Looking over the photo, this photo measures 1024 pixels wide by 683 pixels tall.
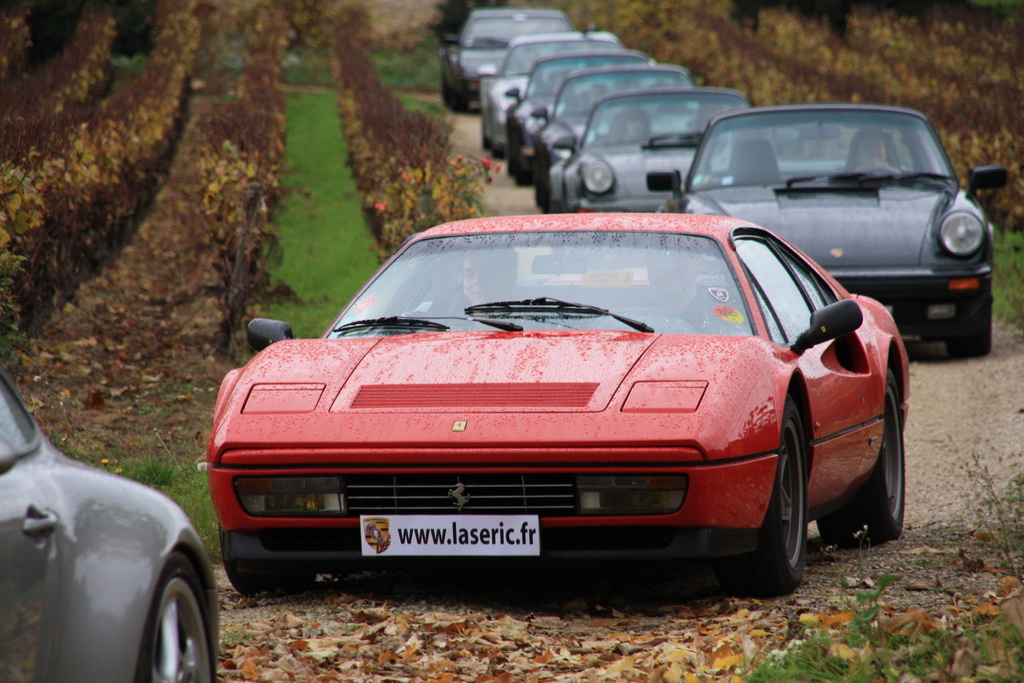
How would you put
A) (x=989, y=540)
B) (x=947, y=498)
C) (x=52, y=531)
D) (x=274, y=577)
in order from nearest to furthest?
1. (x=52, y=531)
2. (x=274, y=577)
3. (x=989, y=540)
4. (x=947, y=498)

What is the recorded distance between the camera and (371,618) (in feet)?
16.0

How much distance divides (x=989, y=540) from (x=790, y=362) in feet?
4.14

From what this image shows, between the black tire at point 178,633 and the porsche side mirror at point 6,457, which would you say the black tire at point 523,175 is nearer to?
the black tire at point 178,633

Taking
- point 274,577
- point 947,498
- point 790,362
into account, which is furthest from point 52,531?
point 947,498

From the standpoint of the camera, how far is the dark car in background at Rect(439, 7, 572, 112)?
30156 mm

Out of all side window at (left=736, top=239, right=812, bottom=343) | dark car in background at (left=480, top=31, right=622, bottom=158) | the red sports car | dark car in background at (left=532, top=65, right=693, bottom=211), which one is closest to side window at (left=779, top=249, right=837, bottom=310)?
side window at (left=736, top=239, right=812, bottom=343)

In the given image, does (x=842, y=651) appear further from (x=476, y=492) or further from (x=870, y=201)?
(x=870, y=201)

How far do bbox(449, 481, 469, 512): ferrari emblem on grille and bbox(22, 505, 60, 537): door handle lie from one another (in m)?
1.86

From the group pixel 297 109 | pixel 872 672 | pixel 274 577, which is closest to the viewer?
pixel 872 672

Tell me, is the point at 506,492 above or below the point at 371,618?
above

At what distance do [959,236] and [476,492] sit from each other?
690cm

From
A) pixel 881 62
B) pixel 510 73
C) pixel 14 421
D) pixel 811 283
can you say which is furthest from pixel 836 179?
pixel 881 62

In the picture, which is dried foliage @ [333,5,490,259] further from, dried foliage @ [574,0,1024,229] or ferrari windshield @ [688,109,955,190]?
dried foliage @ [574,0,1024,229]

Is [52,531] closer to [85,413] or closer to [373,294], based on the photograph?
[373,294]
